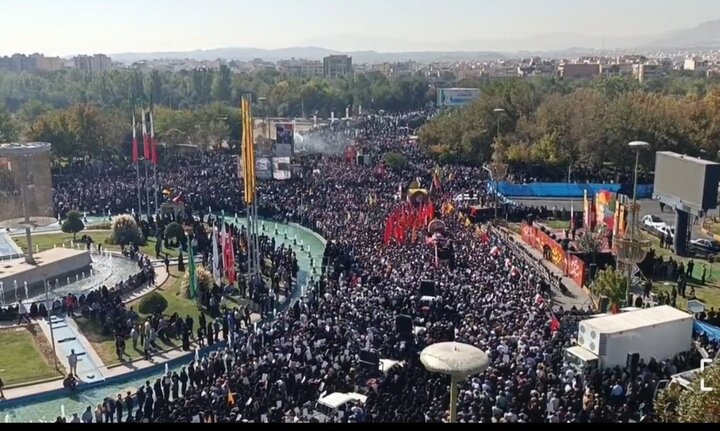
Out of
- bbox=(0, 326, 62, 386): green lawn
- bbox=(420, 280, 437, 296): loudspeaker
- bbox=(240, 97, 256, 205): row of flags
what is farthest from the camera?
bbox=(240, 97, 256, 205): row of flags

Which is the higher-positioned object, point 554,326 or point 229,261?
point 554,326

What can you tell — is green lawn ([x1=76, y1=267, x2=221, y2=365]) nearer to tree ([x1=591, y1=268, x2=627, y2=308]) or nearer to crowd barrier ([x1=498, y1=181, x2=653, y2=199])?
tree ([x1=591, y1=268, x2=627, y2=308])

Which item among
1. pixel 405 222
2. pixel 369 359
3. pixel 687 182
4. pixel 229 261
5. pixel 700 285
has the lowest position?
pixel 700 285

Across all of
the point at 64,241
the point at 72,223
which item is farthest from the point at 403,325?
the point at 64,241

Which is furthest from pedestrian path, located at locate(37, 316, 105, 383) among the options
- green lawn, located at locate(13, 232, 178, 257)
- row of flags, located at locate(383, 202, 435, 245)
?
row of flags, located at locate(383, 202, 435, 245)

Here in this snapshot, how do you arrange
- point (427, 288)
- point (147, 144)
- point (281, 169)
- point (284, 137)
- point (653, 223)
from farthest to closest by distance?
point (284, 137) → point (281, 169) → point (147, 144) → point (653, 223) → point (427, 288)

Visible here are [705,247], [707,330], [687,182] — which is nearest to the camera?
[707,330]

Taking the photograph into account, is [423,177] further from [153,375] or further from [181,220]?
[153,375]

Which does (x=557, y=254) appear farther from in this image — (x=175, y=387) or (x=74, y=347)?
(x=74, y=347)
